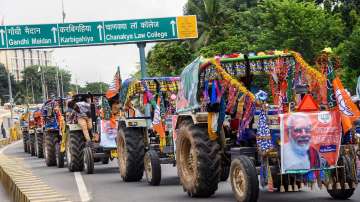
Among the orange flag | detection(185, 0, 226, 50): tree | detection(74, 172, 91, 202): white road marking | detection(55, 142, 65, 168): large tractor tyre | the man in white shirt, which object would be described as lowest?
detection(74, 172, 91, 202): white road marking

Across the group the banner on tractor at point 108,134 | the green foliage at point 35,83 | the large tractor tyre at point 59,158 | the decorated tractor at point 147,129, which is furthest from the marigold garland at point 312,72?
the green foliage at point 35,83

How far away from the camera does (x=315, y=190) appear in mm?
13516

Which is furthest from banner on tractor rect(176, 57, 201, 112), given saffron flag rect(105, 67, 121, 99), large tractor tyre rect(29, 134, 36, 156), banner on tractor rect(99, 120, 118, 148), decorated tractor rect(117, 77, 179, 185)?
large tractor tyre rect(29, 134, 36, 156)

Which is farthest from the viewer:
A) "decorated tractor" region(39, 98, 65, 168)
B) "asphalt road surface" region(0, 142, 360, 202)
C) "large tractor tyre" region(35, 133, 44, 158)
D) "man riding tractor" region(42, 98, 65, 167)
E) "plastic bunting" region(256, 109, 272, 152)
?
"large tractor tyre" region(35, 133, 44, 158)

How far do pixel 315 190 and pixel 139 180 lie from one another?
509cm

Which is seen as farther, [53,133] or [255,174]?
[53,133]

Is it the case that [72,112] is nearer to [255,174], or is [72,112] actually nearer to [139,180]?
[139,180]

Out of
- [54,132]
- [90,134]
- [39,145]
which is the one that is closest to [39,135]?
[39,145]

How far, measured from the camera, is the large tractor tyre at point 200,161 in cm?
1232

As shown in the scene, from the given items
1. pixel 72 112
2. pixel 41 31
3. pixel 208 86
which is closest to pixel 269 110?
pixel 208 86

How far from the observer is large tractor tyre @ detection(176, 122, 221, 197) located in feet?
40.4

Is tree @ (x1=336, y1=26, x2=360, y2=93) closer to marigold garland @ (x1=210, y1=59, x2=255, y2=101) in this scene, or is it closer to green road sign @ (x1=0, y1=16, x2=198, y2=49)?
green road sign @ (x1=0, y1=16, x2=198, y2=49)

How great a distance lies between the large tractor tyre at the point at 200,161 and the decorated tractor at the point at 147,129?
2305 mm

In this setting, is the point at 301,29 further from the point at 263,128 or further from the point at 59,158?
the point at 263,128
